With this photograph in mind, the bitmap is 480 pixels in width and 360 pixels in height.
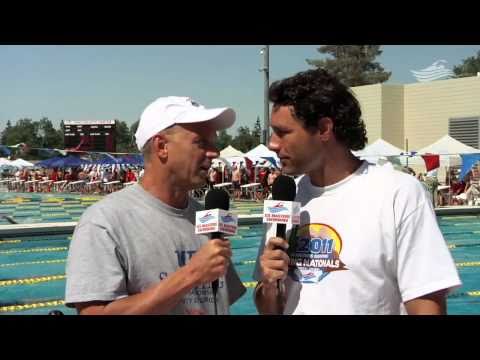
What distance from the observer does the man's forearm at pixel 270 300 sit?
2354 millimetres

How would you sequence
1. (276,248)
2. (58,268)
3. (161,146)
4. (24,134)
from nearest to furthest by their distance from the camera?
(276,248)
(161,146)
(58,268)
(24,134)

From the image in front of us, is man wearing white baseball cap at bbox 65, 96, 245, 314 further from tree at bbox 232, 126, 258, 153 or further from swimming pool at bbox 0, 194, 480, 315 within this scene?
tree at bbox 232, 126, 258, 153

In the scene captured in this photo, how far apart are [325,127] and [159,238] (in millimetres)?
795

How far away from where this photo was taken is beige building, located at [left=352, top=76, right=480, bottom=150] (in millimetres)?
31125

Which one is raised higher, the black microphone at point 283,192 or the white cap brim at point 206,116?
the white cap brim at point 206,116

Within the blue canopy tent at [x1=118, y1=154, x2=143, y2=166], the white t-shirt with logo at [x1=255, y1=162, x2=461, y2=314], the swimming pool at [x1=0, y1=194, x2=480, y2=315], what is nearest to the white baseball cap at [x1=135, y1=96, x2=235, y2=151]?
the white t-shirt with logo at [x1=255, y1=162, x2=461, y2=314]

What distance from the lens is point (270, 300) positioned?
2.38 m

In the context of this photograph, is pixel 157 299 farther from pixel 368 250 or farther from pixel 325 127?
pixel 325 127

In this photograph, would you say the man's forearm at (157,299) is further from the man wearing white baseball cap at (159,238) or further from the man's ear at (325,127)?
the man's ear at (325,127)

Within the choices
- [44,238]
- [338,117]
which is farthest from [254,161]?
[338,117]

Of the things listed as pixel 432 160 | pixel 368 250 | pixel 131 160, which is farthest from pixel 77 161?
pixel 368 250

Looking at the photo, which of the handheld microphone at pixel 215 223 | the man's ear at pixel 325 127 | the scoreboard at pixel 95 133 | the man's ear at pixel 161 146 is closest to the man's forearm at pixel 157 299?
the handheld microphone at pixel 215 223
